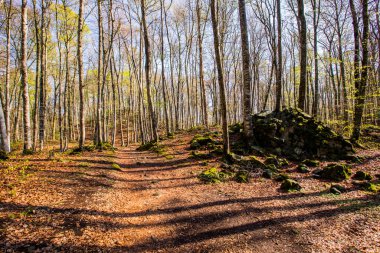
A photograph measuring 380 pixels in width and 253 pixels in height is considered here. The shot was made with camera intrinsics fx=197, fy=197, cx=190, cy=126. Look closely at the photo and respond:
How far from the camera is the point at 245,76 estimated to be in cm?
932

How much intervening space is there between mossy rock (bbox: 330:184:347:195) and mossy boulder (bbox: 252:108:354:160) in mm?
2888

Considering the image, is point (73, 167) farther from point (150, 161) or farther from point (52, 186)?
point (150, 161)

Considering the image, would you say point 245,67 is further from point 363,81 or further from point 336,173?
point 363,81

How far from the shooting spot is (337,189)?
6.02 m

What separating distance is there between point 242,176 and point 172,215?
10.7ft

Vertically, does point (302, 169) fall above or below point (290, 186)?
above

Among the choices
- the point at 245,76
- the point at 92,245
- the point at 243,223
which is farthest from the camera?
the point at 245,76

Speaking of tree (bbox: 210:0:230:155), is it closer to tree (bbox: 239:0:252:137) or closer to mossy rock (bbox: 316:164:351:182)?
tree (bbox: 239:0:252:137)

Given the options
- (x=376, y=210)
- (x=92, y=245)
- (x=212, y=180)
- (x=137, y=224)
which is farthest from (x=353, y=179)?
(x=92, y=245)

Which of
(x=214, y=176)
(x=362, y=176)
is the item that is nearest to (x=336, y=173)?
(x=362, y=176)

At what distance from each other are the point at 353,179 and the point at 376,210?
2325 mm

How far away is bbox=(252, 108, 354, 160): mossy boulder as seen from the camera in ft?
29.9

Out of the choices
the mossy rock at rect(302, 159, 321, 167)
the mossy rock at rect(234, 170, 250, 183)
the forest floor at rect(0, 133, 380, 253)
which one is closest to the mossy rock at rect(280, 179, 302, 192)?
the forest floor at rect(0, 133, 380, 253)

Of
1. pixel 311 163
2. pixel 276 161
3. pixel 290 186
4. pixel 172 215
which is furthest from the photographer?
pixel 276 161
